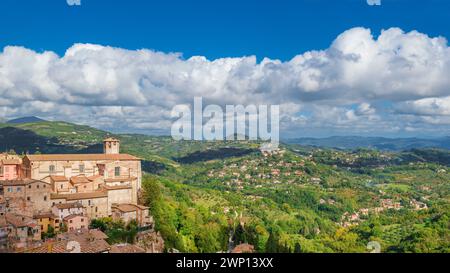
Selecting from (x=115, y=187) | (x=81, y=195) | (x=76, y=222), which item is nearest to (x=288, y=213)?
(x=115, y=187)

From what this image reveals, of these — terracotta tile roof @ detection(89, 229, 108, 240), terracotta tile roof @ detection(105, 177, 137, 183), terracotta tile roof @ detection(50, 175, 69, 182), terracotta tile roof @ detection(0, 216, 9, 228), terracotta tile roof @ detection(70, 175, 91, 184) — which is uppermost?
terracotta tile roof @ detection(50, 175, 69, 182)

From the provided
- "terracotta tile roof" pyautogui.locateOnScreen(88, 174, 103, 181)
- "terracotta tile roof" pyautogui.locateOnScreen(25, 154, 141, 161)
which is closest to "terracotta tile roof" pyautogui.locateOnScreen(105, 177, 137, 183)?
"terracotta tile roof" pyautogui.locateOnScreen(88, 174, 103, 181)

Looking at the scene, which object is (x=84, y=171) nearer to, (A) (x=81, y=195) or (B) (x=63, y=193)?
(B) (x=63, y=193)

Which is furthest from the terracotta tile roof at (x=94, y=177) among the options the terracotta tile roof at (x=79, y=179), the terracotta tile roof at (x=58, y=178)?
the terracotta tile roof at (x=58, y=178)

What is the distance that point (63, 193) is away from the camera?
4259 centimetres

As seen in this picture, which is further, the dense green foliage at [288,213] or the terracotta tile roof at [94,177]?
the dense green foliage at [288,213]

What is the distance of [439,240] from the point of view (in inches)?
3354

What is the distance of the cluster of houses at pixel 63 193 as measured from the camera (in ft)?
118

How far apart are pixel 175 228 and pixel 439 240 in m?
62.4

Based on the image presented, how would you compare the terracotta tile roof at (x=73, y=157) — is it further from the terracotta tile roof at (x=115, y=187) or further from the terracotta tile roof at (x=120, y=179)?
the terracotta tile roof at (x=115, y=187)

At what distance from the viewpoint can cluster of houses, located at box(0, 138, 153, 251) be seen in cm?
3606

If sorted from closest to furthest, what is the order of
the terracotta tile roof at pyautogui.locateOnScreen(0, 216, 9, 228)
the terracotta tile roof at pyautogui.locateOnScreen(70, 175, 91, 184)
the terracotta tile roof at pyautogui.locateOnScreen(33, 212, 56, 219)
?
the terracotta tile roof at pyautogui.locateOnScreen(0, 216, 9, 228), the terracotta tile roof at pyautogui.locateOnScreen(33, 212, 56, 219), the terracotta tile roof at pyautogui.locateOnScreen(70, 175, 91, 184)

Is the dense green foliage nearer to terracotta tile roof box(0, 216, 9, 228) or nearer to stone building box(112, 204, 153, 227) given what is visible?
stone building box(112, 204, 153, 227)
